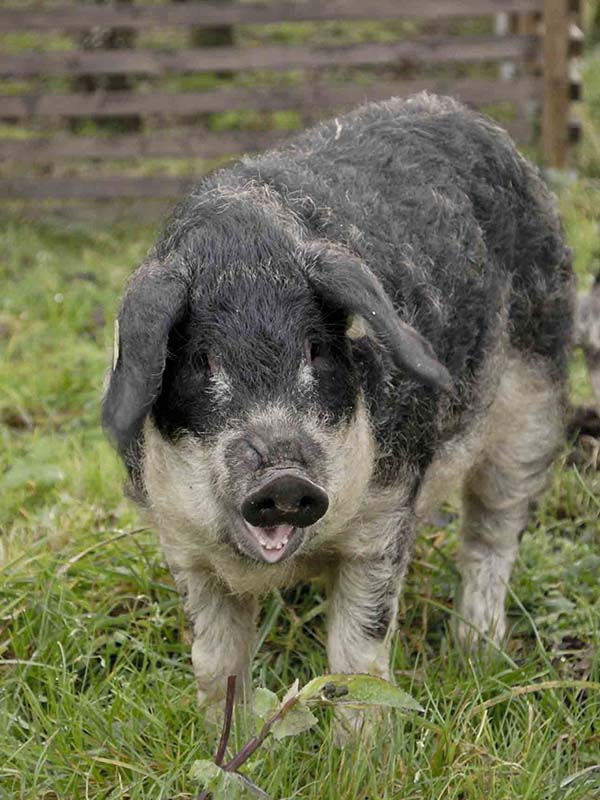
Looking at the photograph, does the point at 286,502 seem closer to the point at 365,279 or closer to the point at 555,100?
the point at 365,279

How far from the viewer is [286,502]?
2822 millimetres

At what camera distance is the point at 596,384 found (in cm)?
509

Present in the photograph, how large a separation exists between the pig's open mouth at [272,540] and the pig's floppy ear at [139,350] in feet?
1.24

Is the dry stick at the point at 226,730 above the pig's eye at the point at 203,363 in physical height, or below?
below

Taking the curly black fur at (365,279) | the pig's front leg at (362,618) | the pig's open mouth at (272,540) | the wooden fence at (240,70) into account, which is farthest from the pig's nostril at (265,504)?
the wooden fence at (240,70)

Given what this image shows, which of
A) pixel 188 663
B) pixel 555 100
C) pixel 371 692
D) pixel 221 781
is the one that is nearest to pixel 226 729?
pixel 221 781

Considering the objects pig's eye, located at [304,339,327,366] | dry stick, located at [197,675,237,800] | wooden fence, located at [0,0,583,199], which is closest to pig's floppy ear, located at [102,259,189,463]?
pig's eye, located at [304,339,327,366]

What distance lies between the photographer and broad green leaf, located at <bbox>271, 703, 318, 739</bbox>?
9.45ft

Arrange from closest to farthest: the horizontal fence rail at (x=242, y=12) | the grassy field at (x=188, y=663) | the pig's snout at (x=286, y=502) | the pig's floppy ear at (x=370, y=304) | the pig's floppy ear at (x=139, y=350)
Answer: the pig's snout at (x=286, y=502) < the pig's floppy ear at (x=139, y=350) < the pig's floppy ear at (x=370, y=304) < the grassy field at (x=188, y=663) < the horizontal fence rail at (x=242, y=12)

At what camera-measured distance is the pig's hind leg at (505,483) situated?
4488mm

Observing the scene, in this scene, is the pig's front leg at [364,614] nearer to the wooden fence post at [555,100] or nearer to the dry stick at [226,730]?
the dry stick at [226,730]

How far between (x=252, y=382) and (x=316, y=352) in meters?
0.25

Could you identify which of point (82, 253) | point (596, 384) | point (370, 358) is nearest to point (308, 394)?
point (370, 358)

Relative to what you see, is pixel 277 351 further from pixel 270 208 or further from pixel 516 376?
pixel 516 376
